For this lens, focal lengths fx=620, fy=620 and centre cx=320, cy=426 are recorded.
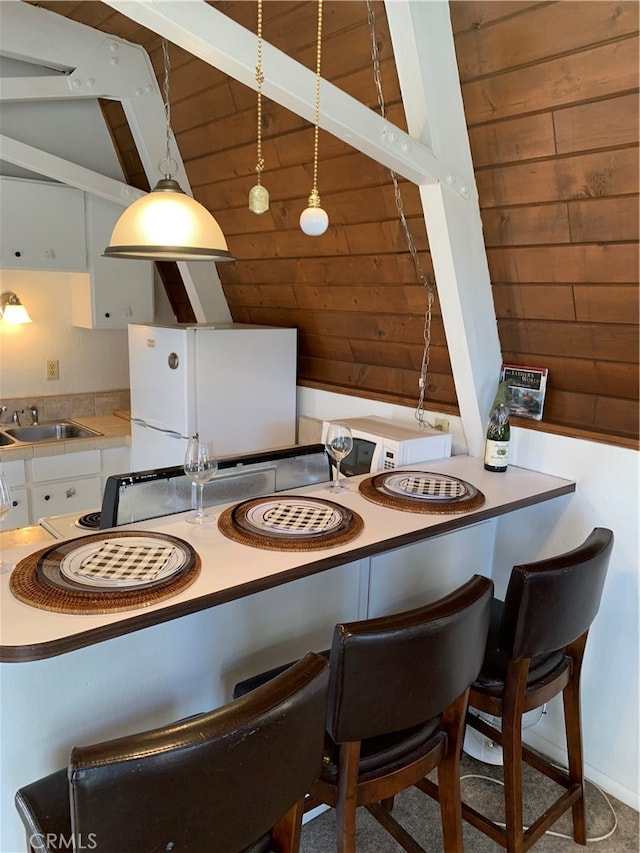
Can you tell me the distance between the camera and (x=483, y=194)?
6.77 feet

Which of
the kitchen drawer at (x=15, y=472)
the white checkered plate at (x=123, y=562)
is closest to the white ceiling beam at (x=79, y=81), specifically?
the kitchen drawer at (x=15, y=472)

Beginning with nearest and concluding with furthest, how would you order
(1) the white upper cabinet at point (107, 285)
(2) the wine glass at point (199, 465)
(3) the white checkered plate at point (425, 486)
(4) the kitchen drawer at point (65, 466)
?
(2) the wine glass at point (199, 465), (3) the white checkered plate at point (425, 486), (4) the kitchen drawer at point (65, 466), (1) the white upper cabinet at point (107, 285)

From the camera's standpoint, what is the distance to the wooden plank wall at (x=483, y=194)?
65.8 inches

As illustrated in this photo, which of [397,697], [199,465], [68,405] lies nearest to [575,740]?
[397,697]

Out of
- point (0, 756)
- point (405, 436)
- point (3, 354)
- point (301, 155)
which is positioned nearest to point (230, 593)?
point (0, 756)

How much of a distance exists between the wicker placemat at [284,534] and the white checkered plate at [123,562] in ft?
0.59

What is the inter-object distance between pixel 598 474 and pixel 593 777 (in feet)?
3.53

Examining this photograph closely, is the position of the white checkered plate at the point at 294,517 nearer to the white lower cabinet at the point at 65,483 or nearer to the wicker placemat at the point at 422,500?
the wicker placemat at the point at 422,500

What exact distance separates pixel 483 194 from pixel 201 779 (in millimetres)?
1874

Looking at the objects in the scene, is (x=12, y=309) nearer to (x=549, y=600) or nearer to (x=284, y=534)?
(x=284, y=534)

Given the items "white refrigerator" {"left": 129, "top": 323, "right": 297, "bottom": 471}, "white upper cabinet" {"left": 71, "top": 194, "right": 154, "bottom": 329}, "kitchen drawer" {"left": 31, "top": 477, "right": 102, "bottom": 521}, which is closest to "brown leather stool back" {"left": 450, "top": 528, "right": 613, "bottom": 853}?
"white refrigerator" {"left": 129, "top": 323, "right": 297, "bottom": 471}

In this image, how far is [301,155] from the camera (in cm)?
247

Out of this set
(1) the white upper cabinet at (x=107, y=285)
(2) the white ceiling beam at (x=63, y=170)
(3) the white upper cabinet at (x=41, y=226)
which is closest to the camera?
(2) the white ceiling beam at (x=63, y=170)

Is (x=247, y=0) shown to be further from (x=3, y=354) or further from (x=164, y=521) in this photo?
(x=3, y=354)
